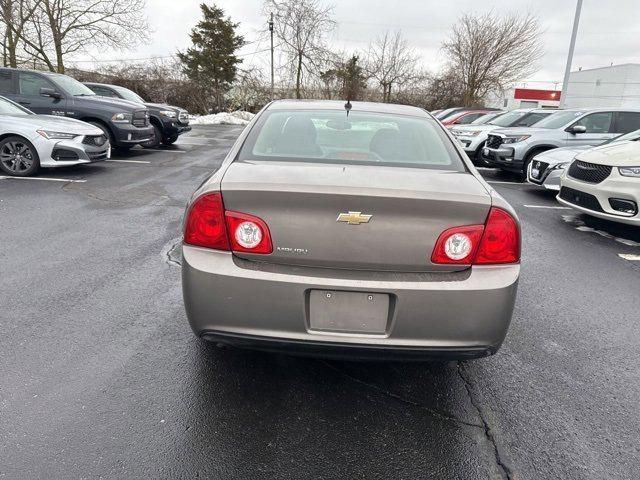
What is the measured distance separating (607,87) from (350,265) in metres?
55.8

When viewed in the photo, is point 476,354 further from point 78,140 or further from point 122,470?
point 78,140

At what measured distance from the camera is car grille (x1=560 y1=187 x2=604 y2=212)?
5670 millimetres

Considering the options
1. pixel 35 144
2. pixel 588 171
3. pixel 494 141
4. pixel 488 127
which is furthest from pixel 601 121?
pixel 35 144

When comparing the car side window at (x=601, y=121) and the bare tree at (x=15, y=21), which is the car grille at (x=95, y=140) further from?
the bare tree at (x=15, y=21)

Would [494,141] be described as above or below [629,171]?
above

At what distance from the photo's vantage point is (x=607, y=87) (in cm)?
4588

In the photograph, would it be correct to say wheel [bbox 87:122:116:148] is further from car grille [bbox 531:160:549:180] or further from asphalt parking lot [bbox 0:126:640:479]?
car grille [bbox 531:160:549:180]

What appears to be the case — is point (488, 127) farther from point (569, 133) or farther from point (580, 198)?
point (580, 198)

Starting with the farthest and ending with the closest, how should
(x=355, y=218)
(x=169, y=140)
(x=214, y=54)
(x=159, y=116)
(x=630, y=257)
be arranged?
(x=214, y=54) → (x=169, y=140) → (x=159, y=116) → (x=630, y=257) → (x=355, y=218)

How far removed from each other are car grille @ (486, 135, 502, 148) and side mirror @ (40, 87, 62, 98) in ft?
32.5

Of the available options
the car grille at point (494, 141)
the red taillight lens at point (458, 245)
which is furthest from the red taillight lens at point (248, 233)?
the car grille at point (494, 141)

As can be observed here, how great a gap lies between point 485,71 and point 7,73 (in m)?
26.7

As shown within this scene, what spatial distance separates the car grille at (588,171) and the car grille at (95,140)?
816 centimetres

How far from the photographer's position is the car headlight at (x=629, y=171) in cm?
528
